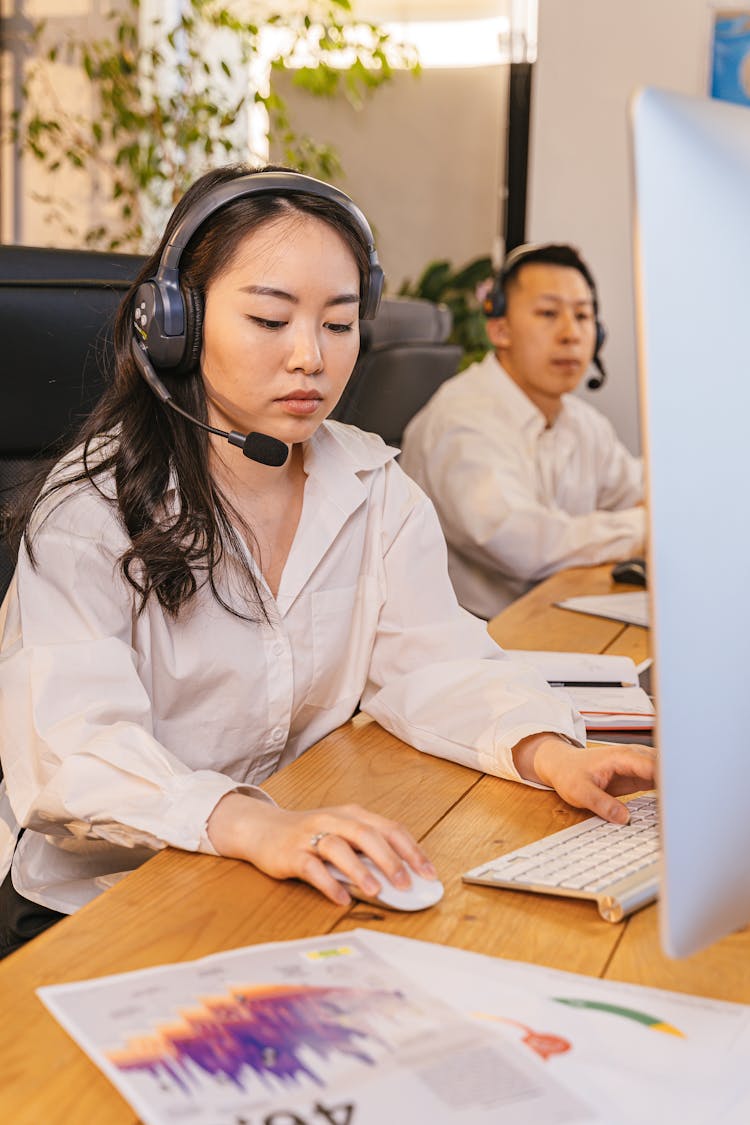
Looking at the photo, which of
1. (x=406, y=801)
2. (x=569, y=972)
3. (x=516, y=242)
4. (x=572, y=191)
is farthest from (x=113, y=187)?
(x=569, y=972)

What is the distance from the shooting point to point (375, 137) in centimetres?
442

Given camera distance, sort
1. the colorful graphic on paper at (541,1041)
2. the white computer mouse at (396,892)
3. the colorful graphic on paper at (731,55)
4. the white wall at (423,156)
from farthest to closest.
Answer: the white wall at (423,156)
the colorful graphic on paper at (731,55)
the white computer mouse at (396,892)
the colorful graphic on paper at (541,1041)

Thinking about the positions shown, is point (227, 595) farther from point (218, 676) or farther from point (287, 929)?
point (287, 929)

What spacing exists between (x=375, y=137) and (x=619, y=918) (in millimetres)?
4010

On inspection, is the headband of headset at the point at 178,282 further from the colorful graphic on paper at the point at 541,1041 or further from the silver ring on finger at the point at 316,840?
the colorful graphic on paper at the point at 541,1041

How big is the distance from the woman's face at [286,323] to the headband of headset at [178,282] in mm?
22

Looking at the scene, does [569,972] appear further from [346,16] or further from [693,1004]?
[346,16]

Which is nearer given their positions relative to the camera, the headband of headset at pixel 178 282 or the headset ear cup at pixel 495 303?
the headband of headset at pixel 178 282

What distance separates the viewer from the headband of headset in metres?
1.09

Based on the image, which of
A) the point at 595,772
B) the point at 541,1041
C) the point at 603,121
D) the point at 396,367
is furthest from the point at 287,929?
the point at 603,121

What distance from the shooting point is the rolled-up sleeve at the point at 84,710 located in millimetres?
911

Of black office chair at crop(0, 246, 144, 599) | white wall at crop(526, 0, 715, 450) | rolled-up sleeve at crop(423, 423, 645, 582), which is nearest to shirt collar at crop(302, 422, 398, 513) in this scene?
black office chair at crop(0, 246, 144, 599)

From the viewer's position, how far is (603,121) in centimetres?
347

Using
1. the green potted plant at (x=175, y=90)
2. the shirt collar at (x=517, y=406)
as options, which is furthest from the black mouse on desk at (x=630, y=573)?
the green potted plant at (x=175, y=90)
